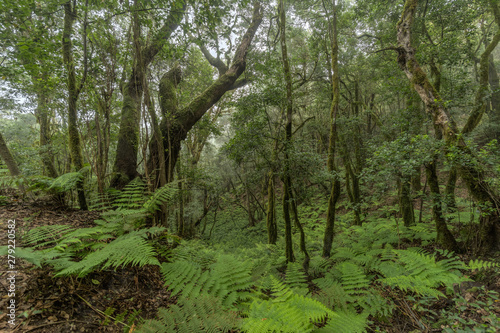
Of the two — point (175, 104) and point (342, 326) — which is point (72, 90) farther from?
point (342, 326)

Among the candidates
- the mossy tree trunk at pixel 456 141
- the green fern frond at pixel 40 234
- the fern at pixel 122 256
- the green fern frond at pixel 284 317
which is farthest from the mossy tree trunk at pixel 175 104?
the mossy tree trunk at pixel 456 141

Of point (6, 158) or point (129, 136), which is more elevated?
point (129, 136)

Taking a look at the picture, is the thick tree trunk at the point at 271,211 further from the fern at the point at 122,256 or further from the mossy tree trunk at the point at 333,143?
the fern at the point at 122,256

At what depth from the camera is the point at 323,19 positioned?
6625 mm

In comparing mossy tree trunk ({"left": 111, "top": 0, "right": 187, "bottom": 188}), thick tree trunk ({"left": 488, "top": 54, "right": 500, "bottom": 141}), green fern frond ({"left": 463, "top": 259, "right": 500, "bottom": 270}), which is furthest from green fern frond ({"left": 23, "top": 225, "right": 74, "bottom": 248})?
thick tree trunk ({"left": 488, "top": 54, "right": 500, "bottom": 141})

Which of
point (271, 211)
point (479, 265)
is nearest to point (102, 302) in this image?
point (479, 265)

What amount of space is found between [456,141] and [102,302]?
5483 mm

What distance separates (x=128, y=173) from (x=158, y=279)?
11.0ft

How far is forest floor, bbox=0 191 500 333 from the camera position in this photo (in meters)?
1.69

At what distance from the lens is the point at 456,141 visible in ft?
11.3

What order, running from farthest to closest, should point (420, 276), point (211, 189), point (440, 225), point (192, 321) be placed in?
point (211, 189)
point (440, 225)
point (420, 276)
point (192, 321)

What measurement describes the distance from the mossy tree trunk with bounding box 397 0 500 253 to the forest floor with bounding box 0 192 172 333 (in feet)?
15.7

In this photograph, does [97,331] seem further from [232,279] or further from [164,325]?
[232,279]

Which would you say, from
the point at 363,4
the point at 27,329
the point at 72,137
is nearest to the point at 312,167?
the point at 27,329
